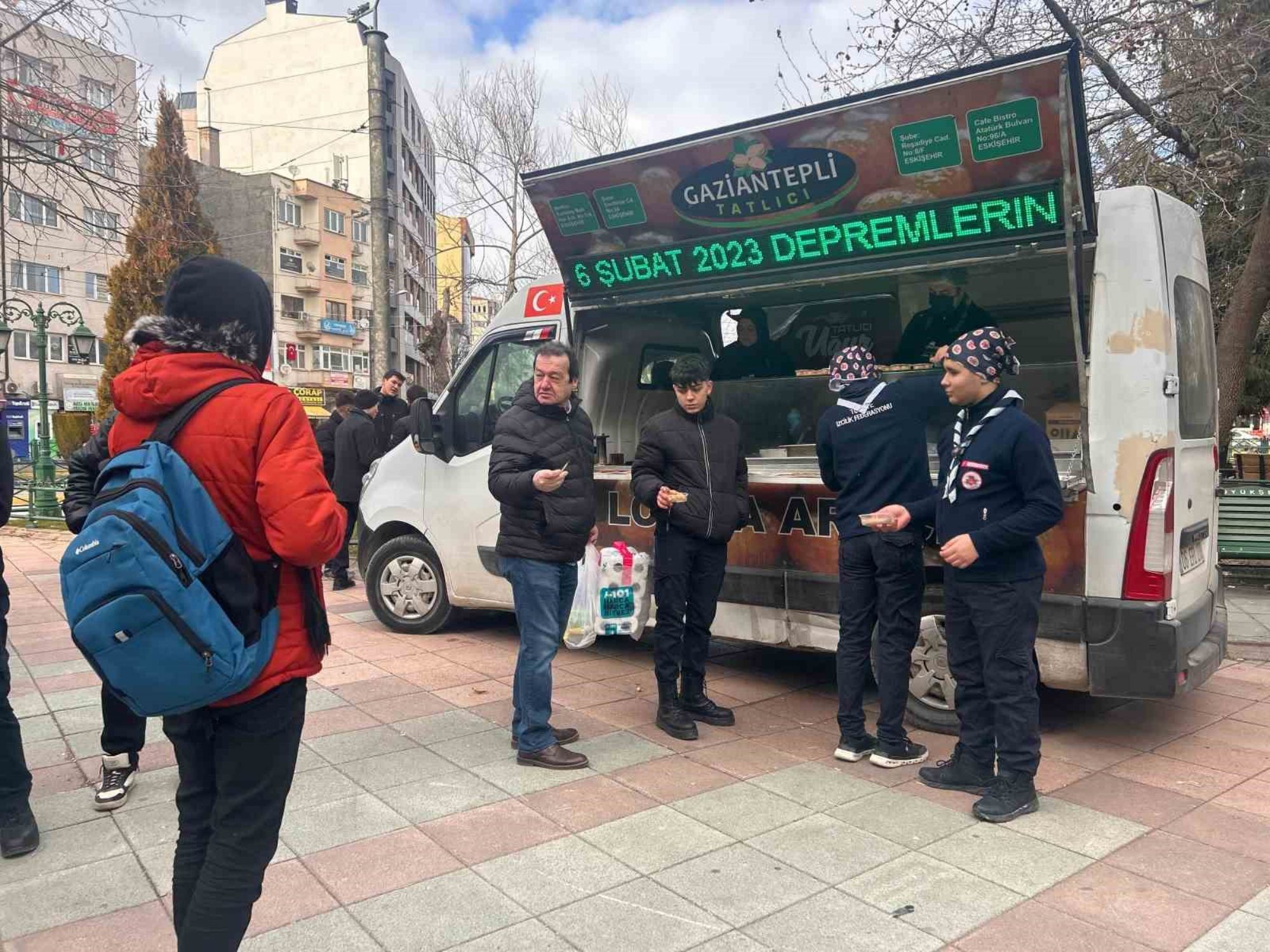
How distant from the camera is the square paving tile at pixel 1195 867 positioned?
3223 millimetres

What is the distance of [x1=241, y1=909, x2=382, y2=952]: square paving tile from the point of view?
9.34 feet

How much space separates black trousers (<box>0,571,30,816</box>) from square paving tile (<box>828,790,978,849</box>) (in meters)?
3.01

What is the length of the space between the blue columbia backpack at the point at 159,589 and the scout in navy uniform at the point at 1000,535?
2.67 meters

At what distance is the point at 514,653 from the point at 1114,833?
3.94 metres

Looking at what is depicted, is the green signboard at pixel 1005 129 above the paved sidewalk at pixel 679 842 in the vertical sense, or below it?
above

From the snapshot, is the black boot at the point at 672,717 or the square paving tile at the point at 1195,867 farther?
the black boot at the point at 672,717

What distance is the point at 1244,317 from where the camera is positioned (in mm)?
9062

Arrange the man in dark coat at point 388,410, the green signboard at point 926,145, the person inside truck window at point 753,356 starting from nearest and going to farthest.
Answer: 1. the green signboard at point 926,145
2. the person inside truck window at point 753,356
3. the man in dark coat at point 388,410

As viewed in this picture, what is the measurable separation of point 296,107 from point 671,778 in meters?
59.8

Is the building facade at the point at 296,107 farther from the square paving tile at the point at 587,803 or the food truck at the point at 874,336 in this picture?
the square paving tile at the point at 587,803

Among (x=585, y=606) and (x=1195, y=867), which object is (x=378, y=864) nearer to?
(x=585, y=606)

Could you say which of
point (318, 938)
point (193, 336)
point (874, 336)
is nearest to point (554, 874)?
point (318, 938)

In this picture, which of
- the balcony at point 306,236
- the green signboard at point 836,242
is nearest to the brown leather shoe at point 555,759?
the green signboard at point 836,242

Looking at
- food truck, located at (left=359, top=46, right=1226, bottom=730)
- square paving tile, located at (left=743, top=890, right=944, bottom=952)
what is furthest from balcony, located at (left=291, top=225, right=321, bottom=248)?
square paving tile, located at (left=743, top=890, right=944, bottom=952)
